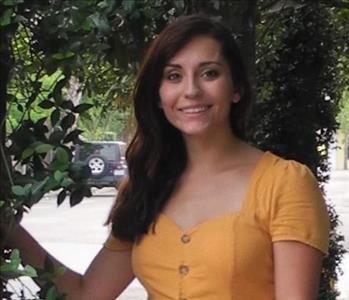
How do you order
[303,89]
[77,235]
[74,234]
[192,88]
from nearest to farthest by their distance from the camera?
Result: [192,88] → [303,89] → [77,235] → [74,234]

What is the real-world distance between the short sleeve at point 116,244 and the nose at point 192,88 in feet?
1.30

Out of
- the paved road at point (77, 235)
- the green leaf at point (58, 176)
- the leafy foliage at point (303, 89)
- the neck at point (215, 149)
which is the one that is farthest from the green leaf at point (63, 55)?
the paved road at point (77, 235)

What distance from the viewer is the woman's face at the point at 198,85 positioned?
1761 millimetres

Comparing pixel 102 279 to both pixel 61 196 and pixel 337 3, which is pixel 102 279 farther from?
pixel 337 3

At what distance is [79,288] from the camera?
201 centimetres

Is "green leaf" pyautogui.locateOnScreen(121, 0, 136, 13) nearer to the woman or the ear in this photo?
the woman

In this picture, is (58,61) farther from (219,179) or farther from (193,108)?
(219,179)

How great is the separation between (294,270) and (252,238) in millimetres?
103

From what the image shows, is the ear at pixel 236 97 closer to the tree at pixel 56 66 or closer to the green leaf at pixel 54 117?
the tree at pixel 56 66

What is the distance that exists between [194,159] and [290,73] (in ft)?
13.5

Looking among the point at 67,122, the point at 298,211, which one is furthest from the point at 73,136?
the point at 298,211

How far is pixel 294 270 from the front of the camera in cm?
173

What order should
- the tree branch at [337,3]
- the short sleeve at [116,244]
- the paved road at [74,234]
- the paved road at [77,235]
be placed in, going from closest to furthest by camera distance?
the short sleeve at [116,244] → the tree branch at [337,3] → the paved road at [77,235] → the paved road at [74,234]

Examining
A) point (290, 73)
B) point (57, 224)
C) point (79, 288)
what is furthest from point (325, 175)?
point (57, 224)
